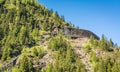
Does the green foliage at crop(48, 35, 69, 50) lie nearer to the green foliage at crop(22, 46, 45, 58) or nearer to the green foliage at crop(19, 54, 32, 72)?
the green foliage at crop(22, 46, 45, 58)

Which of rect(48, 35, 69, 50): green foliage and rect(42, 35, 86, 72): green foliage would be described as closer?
rect(42, 35, 86, 72): green foliage

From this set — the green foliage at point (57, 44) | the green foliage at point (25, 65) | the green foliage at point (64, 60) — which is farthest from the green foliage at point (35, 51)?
the green foliage at point (25, 65)

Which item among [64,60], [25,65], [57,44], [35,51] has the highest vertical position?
[57,44]

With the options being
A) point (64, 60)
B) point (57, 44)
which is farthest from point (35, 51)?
point (64, 60)

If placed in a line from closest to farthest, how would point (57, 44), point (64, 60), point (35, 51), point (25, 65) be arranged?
point (25, 65)
point (64, 60)
point (35, 51)
point (57, 44)

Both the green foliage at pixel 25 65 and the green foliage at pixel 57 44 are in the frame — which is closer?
the green foliage at pixel 25 65

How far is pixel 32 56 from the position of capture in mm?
182625

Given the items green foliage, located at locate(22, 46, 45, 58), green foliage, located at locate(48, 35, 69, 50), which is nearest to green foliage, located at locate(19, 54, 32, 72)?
green foliage, located at locate(22, 46, 45, 58)

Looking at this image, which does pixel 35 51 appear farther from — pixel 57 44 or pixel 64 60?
pixel 64 60

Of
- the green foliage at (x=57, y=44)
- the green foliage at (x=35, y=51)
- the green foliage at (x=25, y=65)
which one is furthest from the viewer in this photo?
the green foliage at (x=57, y=44)

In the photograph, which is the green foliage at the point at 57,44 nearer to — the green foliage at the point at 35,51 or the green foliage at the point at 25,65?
the green foliage at the point at 35,51

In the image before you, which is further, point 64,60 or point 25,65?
point 64,60

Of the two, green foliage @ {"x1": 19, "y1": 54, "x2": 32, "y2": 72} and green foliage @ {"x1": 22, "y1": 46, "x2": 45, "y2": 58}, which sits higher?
green foliage @ {"x1": 22, "y1": 46, "x2": 45, "y2": 58}

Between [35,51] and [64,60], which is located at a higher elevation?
→ [35,51]
